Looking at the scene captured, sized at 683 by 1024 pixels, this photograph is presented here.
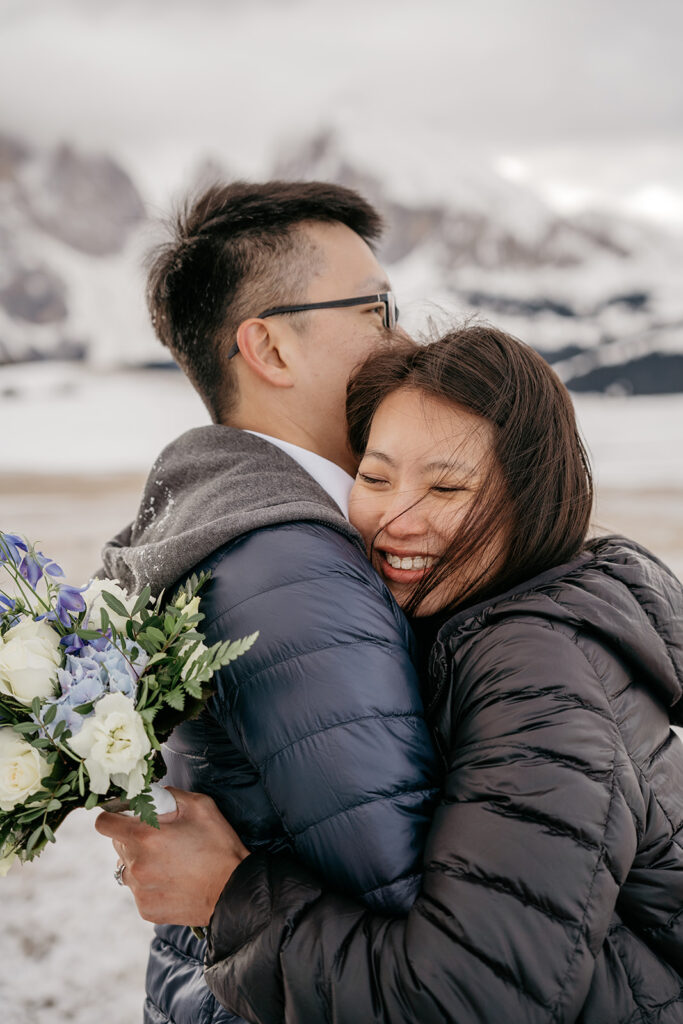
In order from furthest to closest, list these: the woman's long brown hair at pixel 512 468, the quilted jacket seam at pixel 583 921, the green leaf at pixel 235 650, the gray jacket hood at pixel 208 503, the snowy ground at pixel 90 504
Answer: the snowy ground at pixel 90 504
the woman's long brown hair at pixel 512 468
the gray jacket hood at pixel 208 503
the green leaf at pixel 235 650
the quilted jacket seam at pixel 583 921

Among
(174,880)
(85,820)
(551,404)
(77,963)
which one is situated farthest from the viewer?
(85,820)

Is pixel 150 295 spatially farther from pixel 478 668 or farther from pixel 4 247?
pixel 4 247

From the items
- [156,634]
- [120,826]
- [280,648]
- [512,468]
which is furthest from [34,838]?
[512,468]

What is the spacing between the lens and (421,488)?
166 centimetres

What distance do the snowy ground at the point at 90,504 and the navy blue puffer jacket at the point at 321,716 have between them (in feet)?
5.99

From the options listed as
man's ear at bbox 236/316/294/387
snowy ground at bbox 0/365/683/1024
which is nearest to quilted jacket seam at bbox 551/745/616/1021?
man's ear at bbox 236/316/294/387

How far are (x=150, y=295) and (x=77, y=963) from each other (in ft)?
7.27

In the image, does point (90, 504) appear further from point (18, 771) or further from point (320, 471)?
point (18, 771)

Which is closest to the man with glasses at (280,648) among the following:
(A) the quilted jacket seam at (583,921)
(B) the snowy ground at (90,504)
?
(A) the quilted jacket seam at (583,921)

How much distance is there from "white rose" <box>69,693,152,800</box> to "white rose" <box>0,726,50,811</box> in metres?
0.06

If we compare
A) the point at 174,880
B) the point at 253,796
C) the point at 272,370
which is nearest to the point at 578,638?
the point at 253,796

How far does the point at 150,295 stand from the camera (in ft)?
7.64

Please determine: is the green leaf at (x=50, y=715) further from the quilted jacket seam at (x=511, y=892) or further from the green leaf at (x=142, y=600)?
the quilted jacket seam at (x=511, y=892)

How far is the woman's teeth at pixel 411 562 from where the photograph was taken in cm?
166
